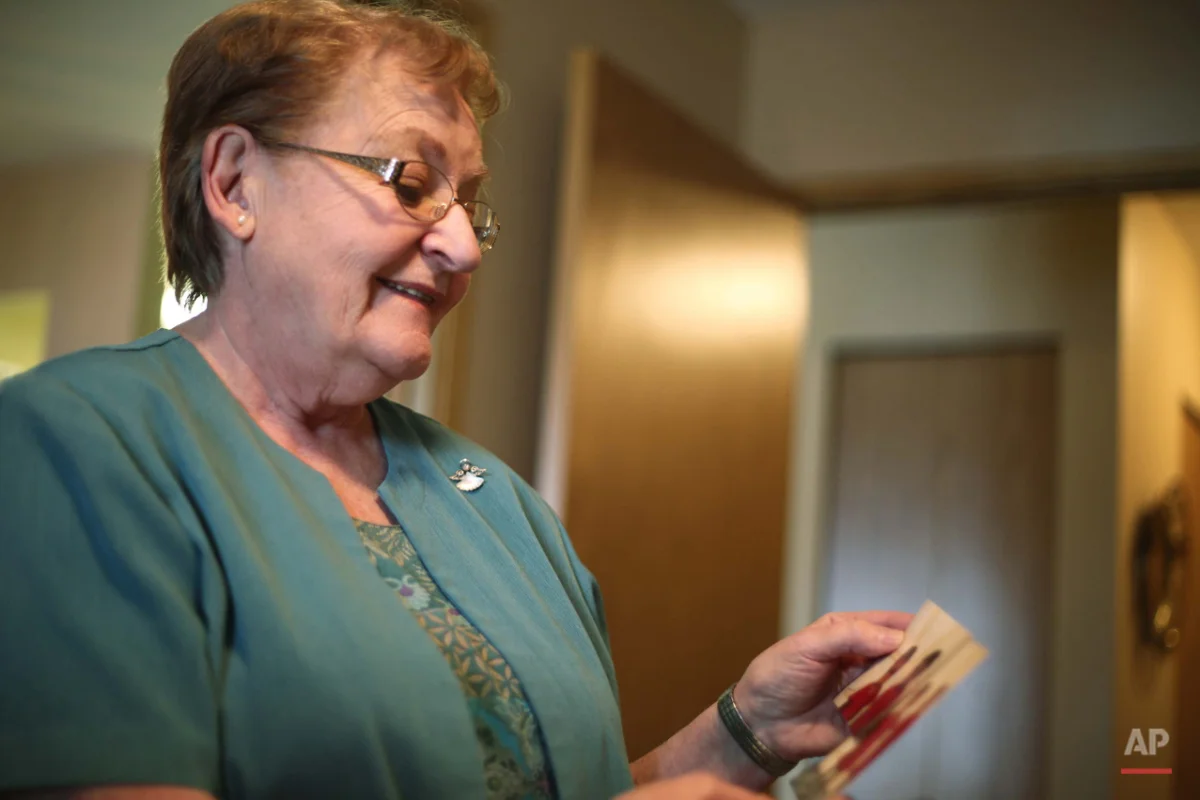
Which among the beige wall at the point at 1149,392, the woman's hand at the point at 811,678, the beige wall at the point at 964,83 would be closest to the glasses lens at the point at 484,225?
the woman's hand at the point at 811,678

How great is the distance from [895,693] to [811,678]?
15cm

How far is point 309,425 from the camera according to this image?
107 cm

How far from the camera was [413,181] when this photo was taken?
42.4 inches

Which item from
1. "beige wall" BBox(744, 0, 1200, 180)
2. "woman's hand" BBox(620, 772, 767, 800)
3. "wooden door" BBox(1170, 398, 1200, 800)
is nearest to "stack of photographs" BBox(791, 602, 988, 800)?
"woman's hand" BBox(620, 772, 767, 800)

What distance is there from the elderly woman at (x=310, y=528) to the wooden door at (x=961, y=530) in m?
3.16

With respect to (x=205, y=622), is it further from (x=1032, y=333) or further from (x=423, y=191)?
(x=1032, y=333)

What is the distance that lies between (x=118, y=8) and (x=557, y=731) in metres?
1.27

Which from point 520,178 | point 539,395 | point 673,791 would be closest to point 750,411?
point 539,395

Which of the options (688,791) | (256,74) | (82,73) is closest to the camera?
(688,791)

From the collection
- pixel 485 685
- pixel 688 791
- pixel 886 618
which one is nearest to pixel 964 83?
pixel 886 618

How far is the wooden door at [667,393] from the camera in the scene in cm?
233

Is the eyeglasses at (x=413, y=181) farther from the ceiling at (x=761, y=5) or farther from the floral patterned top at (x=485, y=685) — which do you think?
the ceiling at (x=761, y=5)

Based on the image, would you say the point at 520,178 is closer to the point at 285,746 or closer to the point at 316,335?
the point at 316,335

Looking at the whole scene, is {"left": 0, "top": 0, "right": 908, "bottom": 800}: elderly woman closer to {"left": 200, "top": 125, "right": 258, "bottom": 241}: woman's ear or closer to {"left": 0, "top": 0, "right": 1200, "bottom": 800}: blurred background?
{"left": 200, "top": 125, "right": 258, "bottom": 241}: woman's ear
